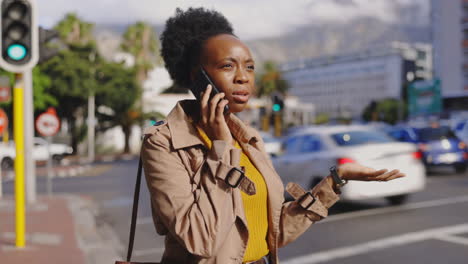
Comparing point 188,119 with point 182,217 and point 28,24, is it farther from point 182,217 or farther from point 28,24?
point 28,24

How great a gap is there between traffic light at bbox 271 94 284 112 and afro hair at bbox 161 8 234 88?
613 inches

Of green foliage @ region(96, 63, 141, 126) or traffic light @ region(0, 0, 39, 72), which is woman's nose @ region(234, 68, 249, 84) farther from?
green foliage @ region(96, 63, 141, 126)

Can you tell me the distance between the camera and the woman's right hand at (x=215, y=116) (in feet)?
6.38

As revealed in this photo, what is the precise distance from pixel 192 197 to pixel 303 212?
0.63m

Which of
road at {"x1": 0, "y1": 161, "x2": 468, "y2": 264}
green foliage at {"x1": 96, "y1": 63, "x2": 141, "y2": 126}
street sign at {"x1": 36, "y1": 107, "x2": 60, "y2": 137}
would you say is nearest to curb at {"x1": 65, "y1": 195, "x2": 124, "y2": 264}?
road at {"x1": 0, "y1": 161, "x2": 468, "y2": 264}

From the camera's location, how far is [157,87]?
67.4 meters

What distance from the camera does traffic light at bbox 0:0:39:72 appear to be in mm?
6785

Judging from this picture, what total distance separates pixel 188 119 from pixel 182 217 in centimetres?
40

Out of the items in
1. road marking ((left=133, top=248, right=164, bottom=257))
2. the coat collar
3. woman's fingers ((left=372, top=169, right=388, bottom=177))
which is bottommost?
road marking ((left=133, top=248, right=164, bottom=257))

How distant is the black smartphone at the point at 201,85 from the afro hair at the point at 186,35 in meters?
0.11

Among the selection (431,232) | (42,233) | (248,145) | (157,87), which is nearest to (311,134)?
(431,232)

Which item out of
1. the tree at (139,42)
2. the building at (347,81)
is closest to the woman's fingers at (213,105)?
the tree at (139,42)

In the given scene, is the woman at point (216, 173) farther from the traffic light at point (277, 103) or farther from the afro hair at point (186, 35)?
the traffic light at point (277, 103)

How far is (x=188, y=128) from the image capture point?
1.99 meters
